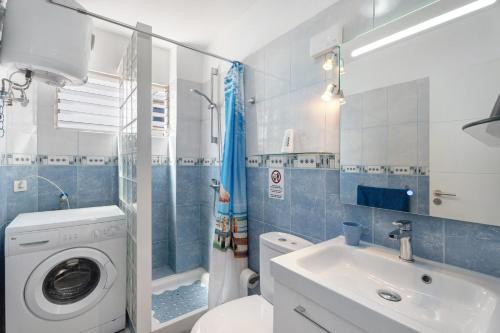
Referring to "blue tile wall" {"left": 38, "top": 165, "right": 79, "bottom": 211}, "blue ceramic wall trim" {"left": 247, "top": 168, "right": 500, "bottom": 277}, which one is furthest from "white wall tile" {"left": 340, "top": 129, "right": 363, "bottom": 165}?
"blue tile wall" {"left": 38, "top": 165, "right": 79, "bottom": 211}

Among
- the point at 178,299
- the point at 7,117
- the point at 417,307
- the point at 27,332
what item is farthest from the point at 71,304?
the point at 417,307

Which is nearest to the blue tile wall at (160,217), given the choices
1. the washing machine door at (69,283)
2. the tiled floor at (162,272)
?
the tiled floor at (162,272)

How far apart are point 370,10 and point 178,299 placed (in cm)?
257

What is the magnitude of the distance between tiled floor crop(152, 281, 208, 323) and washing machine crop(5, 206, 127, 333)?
31cm

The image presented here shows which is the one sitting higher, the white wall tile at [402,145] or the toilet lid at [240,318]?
the white wall tile at [402,145]

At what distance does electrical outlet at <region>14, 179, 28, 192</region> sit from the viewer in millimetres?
1869

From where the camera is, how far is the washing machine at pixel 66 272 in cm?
144

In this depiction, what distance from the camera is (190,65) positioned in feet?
8.42

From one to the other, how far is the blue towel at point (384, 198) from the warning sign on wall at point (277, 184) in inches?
21.1

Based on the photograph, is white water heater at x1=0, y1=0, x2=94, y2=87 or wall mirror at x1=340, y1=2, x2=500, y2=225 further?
white water heater at x1=0, y1=0, x2=94, y2=87

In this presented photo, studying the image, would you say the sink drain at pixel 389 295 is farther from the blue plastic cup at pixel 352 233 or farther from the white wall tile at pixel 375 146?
the white wall tile at pixel 375 146

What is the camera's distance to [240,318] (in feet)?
4.23

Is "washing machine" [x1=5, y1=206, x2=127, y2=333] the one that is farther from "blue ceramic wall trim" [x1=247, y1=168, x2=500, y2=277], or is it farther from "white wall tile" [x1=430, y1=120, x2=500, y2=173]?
"white wall tile" [x1=430, y1=120, x2=500, y2=173]

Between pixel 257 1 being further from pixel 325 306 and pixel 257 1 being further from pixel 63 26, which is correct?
pixel 325 306
